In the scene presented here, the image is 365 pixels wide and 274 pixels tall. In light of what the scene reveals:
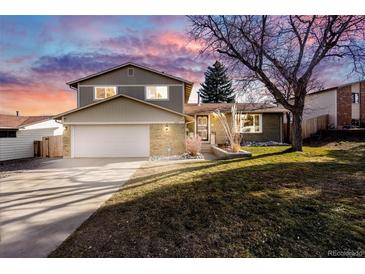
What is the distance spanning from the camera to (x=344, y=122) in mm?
17812

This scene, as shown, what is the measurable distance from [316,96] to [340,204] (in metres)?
19.5

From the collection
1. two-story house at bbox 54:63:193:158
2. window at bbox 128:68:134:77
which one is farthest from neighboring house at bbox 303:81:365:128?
window at bbox 128:68:134:77

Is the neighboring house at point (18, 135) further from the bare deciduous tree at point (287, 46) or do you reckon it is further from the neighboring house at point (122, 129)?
the bare deciduous tree at point (287, 46)

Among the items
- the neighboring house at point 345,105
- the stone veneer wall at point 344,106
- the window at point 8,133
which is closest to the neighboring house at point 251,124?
the neighboring house at point 345,105

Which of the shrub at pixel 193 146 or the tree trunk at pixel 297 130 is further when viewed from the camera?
the shrub at pixel 193 146

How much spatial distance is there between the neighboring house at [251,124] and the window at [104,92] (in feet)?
17.3

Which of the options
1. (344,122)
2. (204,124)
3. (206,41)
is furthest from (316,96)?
(206,41)

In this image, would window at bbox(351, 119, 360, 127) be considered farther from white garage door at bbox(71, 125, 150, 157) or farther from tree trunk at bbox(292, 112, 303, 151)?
white garage door at bbox(71, 125, 150, 157)

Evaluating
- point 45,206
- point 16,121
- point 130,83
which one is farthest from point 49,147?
point 45,206

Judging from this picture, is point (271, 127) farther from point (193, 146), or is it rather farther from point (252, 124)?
point (193, 146)

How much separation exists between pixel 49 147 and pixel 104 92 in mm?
4605

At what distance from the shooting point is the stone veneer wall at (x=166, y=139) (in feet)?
38.3

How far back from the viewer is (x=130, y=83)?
13469mm
